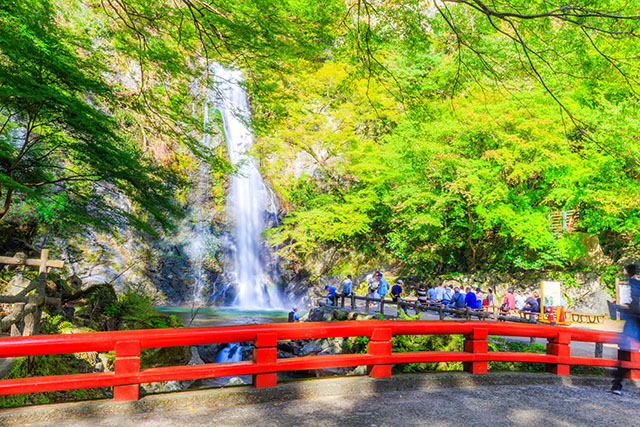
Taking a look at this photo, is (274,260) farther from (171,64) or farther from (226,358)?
(171,64)

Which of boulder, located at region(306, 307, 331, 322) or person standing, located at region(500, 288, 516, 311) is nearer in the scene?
person standing, located at region(500, 288, 516, 311)

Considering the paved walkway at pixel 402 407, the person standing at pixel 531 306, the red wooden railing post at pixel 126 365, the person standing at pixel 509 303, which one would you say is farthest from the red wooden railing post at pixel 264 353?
the person standing at pixel 531 306

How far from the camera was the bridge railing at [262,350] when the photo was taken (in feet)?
13.1

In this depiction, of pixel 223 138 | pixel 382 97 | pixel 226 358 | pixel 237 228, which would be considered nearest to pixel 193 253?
pixel 237 228

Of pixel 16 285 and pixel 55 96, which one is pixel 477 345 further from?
pixel 16 285

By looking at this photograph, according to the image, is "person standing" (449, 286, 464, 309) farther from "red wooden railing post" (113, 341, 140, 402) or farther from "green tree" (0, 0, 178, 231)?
"red wooden railing post" (113, 341, 140, 402)

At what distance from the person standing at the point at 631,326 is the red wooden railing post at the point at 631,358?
124 millimetres

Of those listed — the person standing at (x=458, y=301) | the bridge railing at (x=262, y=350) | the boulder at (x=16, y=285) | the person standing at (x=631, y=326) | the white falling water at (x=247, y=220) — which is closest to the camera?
the bridge railing at (x=262, y=350)

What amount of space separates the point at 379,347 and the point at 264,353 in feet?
5.25

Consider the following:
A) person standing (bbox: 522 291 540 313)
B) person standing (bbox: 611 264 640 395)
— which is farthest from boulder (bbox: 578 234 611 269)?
person standing (bbox: 611 264 640 395)

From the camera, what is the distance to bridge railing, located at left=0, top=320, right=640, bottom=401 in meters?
4.00

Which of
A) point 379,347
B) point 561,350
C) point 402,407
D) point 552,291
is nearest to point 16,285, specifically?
point 379,347

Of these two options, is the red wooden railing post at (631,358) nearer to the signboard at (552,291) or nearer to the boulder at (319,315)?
the signboard at (552,291)

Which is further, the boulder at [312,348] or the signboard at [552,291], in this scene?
the boulder at [312,348]
